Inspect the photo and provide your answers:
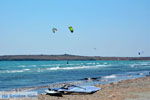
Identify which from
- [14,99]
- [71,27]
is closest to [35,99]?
[14,99]

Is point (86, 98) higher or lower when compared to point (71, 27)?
lower

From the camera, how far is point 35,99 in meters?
16.8

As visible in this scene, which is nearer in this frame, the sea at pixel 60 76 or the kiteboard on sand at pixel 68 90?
the kiteboard on sand at pixel 68 90

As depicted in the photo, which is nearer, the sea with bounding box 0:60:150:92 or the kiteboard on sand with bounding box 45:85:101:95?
the kiteboard on sand with bounding box 45:85:101:95

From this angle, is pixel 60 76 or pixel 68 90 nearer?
pixel 68 90

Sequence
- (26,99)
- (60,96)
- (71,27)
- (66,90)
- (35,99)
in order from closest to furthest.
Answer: (26,99), (35,99), (60,96), (66,90), (71,27)

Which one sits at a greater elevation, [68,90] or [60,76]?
[60,76]

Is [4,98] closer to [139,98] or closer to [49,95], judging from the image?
[49,95]

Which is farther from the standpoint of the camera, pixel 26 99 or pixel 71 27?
pixel 71 27

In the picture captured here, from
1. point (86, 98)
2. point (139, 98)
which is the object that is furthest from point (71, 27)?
point (139, 98)

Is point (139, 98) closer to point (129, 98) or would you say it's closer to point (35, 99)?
point (129, 98)

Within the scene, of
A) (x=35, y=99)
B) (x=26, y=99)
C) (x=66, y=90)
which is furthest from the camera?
(x=66, y=90)

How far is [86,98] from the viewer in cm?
1772

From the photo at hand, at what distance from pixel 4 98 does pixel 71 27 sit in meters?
7.44
